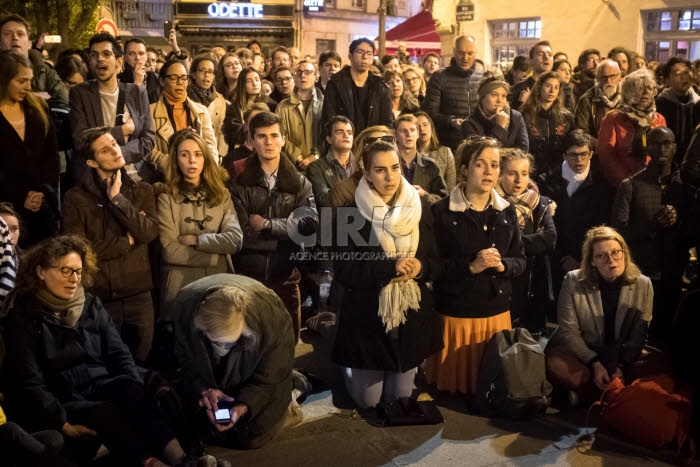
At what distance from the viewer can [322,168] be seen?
6.81m

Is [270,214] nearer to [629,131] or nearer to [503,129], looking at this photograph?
[503,129]

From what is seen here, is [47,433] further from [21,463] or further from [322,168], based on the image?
[322,168]

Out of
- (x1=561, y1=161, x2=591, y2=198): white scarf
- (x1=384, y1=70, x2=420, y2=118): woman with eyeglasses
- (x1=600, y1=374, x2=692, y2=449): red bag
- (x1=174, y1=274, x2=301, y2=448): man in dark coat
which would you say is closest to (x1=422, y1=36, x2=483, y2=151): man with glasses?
(x1=384, y1=70, x2=420, y2=118): woman with eyeglasses

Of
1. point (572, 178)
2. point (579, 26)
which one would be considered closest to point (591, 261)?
point (572, 178)

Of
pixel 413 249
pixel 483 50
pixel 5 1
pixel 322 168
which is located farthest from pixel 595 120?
pixel 5 1

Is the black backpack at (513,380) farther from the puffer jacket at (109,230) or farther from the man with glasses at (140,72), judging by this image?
the man with glasses at (140,72)

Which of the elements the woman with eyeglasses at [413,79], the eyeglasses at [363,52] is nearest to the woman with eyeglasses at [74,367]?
the eyeglasses at [363,52]

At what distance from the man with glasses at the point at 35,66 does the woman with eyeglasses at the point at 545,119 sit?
15.6ft

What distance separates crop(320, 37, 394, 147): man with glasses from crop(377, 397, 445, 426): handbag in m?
3.52

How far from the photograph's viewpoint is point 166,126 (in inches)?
267

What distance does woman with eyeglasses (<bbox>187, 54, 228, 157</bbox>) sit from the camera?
7.65 metres

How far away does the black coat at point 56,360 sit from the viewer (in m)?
4.30

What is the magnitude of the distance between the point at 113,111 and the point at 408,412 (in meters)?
3.51

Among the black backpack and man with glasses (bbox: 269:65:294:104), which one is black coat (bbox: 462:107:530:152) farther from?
the black backpack
